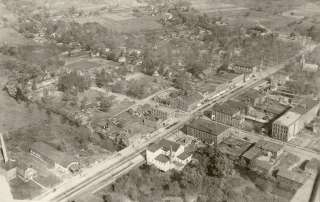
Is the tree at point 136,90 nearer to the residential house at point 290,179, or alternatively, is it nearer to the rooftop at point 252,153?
the rooftop at point 252,153

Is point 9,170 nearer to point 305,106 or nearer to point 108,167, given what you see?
point 108,167

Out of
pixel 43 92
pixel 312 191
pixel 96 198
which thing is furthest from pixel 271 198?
pixel 43 92

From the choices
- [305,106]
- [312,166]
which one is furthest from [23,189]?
[305,106]

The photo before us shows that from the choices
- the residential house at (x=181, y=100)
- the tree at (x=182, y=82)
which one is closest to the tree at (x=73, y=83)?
the residential house at (x=181, y=100)

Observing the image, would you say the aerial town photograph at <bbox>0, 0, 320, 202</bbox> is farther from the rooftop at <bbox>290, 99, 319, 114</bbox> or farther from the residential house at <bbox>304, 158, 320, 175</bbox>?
the rooftop at <bbox>290, 99, 319, 114</bbox>

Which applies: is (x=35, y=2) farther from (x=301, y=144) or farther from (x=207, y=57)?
(x=301, y=144)

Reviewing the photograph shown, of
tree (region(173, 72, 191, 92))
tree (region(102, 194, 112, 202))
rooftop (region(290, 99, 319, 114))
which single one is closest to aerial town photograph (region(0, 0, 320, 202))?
tree (region(102, 194, 112, 202))
